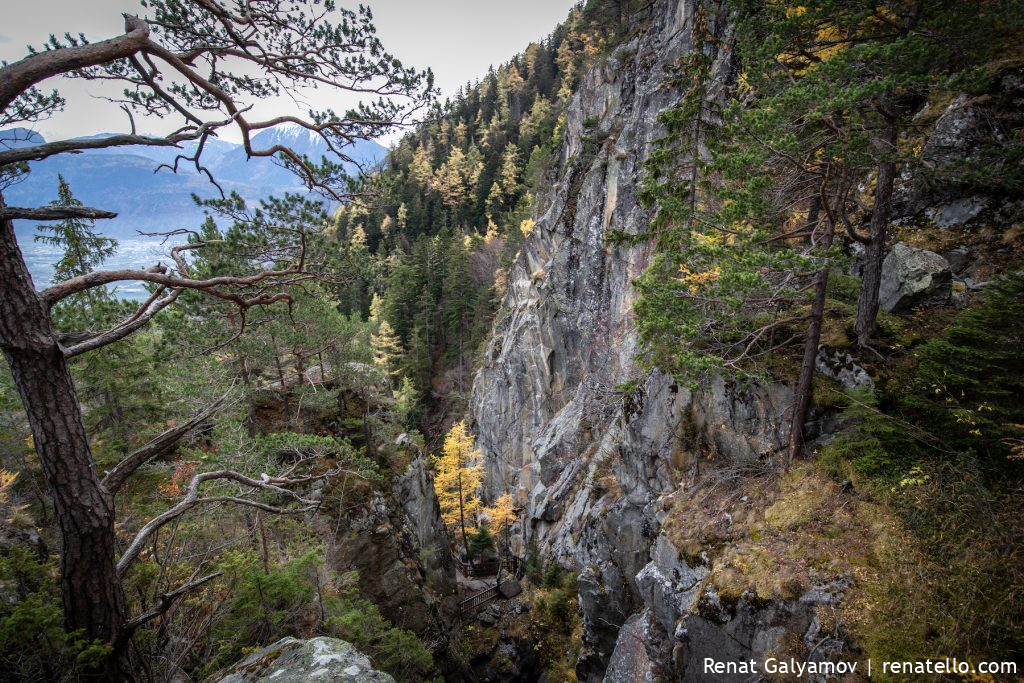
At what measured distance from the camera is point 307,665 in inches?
162

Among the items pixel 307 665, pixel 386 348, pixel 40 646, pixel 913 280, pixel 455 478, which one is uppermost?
pixel 913 280

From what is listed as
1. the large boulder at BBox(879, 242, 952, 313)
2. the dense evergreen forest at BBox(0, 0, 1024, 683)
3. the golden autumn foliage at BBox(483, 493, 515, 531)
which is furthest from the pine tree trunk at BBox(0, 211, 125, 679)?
the golden autumn foliage at BBox(483, 493, 515, 531)

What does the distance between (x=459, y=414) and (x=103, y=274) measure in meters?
37.7

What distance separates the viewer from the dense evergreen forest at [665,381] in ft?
12.2

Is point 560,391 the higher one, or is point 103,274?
point 103,274

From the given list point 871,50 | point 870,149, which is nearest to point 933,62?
point 870,149

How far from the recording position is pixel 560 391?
2622 centimetres

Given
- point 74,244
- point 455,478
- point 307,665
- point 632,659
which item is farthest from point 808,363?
point 74,244

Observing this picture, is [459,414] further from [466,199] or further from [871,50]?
[871,50]

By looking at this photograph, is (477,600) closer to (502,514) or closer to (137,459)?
(502,514)

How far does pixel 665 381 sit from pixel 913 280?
5.18 metres

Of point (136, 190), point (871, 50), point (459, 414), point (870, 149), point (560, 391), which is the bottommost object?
point (459, 414)

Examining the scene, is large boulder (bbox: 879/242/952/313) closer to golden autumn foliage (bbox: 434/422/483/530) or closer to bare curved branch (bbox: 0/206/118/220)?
bare curved branch (bbox: 0/206/118/220)

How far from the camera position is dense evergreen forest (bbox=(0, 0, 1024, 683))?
3.72 m
